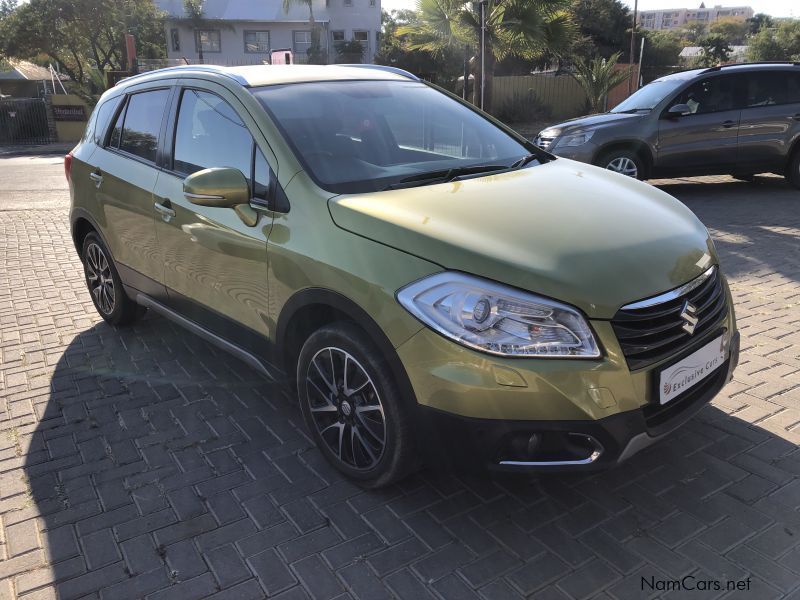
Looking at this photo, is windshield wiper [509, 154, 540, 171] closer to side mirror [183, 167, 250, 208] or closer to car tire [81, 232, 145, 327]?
side mirror [183, 167, 250, 208]

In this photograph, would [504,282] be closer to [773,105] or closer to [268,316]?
[268,316]

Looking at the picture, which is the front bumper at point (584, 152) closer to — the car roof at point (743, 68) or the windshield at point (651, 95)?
the windshield at point (651, 95)

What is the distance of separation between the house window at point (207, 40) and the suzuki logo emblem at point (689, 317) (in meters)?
50.1

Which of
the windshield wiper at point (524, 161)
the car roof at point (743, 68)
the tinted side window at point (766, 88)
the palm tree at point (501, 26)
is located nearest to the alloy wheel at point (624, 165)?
the car roof at point (743, 68)

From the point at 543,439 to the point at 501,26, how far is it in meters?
17.2

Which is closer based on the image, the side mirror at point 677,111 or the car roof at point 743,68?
the side mirror at point 677,111

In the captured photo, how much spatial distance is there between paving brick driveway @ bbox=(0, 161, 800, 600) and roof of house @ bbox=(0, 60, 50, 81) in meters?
54.3

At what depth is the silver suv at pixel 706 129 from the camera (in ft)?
30.0

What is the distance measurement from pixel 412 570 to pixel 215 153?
2.32 m

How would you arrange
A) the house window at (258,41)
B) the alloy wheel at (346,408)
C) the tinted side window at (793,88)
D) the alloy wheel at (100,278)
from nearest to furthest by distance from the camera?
the alloy wheel at (346,408) → the alloy wheel at (100,278) → the tinted side window at (793,88) → the house window at (258,41)

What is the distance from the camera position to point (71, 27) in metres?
42.2

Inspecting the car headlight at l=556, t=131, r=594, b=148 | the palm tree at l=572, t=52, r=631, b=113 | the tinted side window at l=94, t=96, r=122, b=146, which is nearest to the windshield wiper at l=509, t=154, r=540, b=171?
the tinted side window at l=94, t=96, r=122, b=146

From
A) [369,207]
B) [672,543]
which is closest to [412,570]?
[672,543]

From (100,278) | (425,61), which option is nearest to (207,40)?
(425,61)
